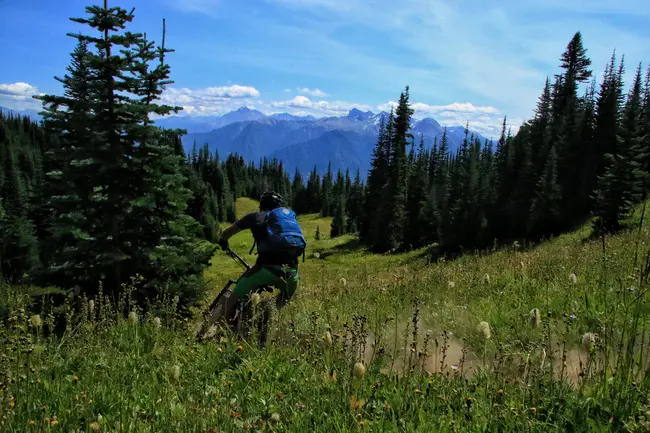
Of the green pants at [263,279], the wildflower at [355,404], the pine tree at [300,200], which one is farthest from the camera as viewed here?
the pine tree at [300,200]

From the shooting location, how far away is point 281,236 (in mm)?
5875

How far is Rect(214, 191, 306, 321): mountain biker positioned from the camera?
5801mm

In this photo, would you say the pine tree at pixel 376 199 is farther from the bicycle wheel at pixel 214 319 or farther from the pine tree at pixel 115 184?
the bicycle wheel at pixel 214 319

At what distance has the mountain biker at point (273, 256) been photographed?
19.0 ft

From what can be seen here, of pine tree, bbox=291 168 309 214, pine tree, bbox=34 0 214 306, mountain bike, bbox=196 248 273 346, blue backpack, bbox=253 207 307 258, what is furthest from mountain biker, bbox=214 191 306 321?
pine tree, bbox=291 168 309 214

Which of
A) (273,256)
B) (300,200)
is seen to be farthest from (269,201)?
(300,200)

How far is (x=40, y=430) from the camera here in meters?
2.60

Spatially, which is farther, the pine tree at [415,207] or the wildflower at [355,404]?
the pine tree at [415,207]

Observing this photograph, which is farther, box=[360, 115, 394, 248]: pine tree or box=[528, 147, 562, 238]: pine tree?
box=[360, 115, 394, 248]: pine tree

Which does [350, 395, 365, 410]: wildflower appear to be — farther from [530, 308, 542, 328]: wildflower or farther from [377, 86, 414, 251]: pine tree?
[377, 86, 414, 251]: pine tree

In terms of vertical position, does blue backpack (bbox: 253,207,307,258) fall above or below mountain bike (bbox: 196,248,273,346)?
above

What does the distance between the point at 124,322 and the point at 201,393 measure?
226cm

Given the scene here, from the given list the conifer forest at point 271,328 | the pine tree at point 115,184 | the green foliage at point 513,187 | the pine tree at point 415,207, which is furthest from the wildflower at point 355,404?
the pine tree at point 415,207

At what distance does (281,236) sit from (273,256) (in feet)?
1.02
